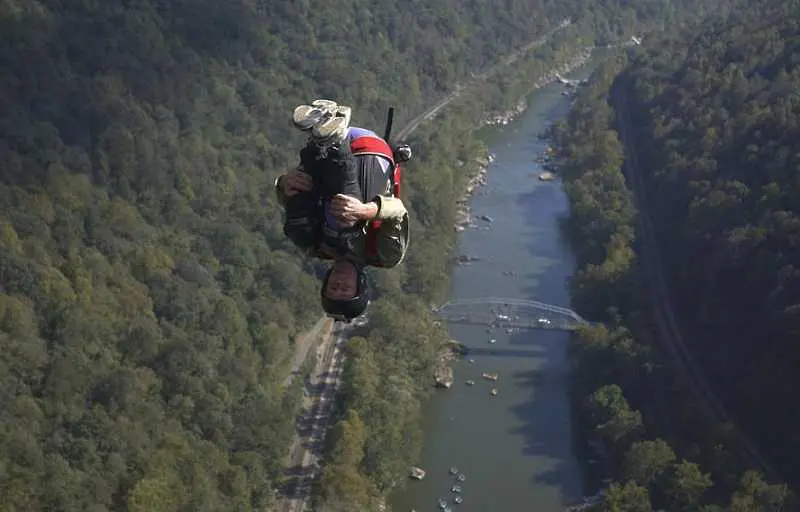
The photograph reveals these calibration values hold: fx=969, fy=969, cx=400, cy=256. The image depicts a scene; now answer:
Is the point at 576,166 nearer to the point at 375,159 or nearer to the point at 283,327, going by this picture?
the point at 283,327

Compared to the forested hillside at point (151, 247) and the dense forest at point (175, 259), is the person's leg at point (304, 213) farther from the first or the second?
the dense forest at point (175, 259)

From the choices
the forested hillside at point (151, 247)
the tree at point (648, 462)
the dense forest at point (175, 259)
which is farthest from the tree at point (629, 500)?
the forested hillside at point (151, 247)

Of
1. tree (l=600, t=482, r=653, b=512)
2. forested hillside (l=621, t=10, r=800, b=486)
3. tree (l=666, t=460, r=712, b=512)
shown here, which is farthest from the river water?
forested hillside (l=621, t=10, r=800, b=486)

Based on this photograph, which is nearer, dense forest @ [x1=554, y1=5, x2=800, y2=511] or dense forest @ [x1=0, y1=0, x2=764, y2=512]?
dense forest @ [x1=0, y1=0, x2=764, y2=512]

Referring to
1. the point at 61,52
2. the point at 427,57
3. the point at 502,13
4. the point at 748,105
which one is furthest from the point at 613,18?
the point at 61,52

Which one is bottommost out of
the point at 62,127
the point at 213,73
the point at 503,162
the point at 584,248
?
the point at 62,127

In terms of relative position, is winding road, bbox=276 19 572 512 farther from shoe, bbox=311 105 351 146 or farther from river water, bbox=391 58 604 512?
shoe, bbox=311 105 351 146
